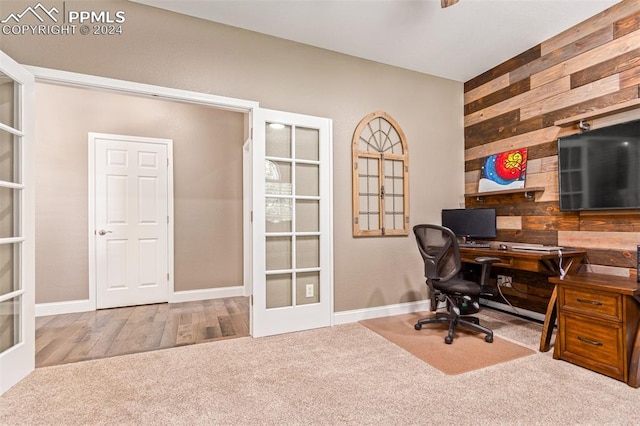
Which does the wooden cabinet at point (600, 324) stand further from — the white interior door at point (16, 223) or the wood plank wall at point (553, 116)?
the white interior door at point (16, 223)

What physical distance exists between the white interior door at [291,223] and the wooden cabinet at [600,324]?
1965 mm

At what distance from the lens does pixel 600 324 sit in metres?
2.22

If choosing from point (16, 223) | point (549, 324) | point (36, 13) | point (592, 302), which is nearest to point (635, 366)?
point (592, 302)

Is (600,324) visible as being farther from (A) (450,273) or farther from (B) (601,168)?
(B) (601,168)

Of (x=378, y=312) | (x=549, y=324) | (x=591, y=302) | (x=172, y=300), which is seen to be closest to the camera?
(x=591, y=302)

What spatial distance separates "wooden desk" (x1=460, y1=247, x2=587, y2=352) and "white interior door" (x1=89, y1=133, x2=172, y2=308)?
3923 mm

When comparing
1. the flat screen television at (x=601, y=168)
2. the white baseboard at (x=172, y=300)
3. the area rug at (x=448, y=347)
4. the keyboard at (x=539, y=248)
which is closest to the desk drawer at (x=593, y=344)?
the area rug at (x=448, y=347)

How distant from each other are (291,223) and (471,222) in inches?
82.6

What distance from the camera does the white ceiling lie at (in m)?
2.70

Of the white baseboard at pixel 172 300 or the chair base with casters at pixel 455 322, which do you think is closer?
the chair base with casters at pixel 455 322

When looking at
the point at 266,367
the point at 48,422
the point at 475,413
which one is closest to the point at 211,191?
the point at 266,367

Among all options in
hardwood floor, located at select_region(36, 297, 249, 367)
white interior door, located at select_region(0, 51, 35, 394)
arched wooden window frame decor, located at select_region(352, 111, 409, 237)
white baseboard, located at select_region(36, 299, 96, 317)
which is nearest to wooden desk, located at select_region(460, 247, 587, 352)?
arched wooden window frame decor, located at select_region(352, 111, 409, 237)

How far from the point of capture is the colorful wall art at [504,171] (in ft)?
11.3

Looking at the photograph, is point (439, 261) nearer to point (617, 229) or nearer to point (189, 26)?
point (617, 229)
